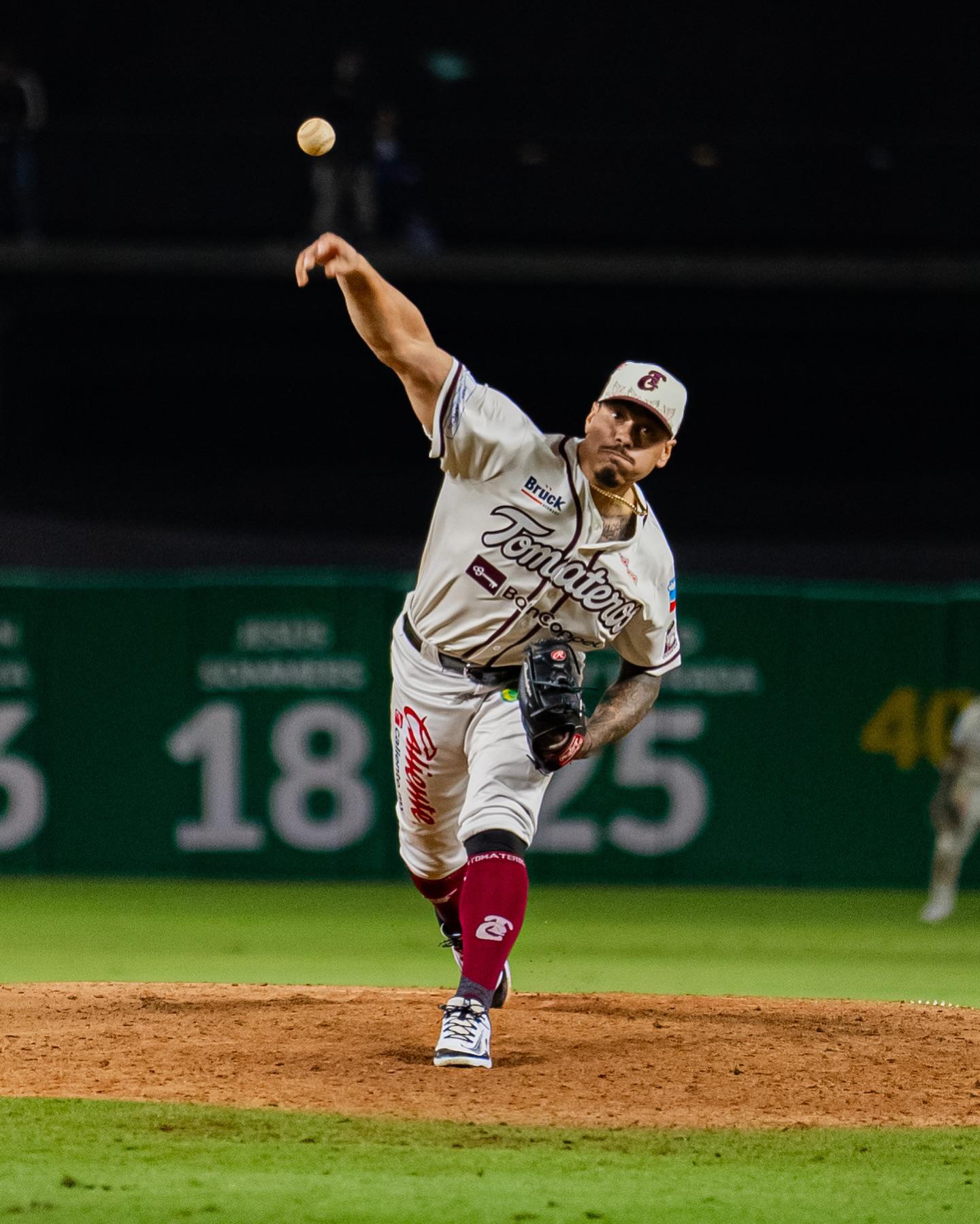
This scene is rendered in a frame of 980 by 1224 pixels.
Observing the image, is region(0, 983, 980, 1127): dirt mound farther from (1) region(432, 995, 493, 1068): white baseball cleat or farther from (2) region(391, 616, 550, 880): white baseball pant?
Answer: (2) region(391, 616, 550, 880): white baseball pant

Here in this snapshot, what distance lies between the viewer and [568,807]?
10.1m

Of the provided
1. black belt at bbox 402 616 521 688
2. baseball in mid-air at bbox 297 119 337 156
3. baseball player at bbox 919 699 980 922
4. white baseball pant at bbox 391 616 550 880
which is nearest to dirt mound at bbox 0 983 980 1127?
white baseball pant at bbox 391 616 550 880

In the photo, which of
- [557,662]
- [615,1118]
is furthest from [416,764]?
[615,1118]

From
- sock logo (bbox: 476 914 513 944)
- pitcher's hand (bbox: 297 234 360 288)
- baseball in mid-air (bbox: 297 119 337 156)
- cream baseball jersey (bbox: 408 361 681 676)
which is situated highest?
baseball in mid-air (bbox: 297 119 337 156)

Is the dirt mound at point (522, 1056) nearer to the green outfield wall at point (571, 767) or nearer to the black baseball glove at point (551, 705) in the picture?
the black baseball glove at point (551, 705)

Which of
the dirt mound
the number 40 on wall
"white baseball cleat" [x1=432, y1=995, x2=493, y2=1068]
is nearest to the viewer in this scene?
the dirt mound

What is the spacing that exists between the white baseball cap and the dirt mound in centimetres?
172

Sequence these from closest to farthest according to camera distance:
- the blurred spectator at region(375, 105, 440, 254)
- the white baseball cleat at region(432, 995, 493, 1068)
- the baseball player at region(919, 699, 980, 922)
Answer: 1. the white baseball cleat at region(432, 995, 493, 1068)
2. the baseball player at region(919, 699, 980, 922)
3. the blurred spectator at region(375, 105, 440, 254)

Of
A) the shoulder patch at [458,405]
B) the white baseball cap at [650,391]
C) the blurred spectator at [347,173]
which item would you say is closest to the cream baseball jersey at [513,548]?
the shoulder patch at [458,405]

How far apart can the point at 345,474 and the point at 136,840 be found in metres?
7.79

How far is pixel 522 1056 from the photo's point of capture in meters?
5.03

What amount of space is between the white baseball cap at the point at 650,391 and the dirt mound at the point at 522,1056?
172cm

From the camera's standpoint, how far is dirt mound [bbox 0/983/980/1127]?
4555 mm

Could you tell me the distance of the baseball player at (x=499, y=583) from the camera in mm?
4840
